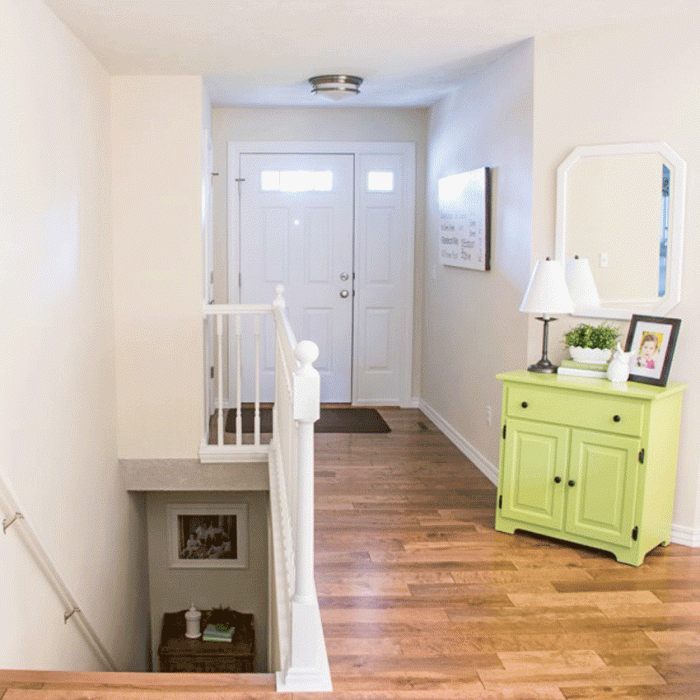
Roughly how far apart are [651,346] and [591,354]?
0.88ft

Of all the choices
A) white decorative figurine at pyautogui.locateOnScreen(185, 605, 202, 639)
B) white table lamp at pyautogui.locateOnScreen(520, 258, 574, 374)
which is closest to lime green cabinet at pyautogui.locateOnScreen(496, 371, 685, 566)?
white table lamp at pyautogui.locateOnScreen(520, 258, 574, 374)

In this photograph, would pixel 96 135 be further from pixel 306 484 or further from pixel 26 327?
pixel 306 484

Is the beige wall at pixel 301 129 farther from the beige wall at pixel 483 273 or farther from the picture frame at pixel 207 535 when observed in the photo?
the picture frame at pixel 207 535

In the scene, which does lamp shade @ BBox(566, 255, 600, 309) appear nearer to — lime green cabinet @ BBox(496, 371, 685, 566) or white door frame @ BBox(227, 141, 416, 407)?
lime green cabinet @ BBox(496, 371, 685, 566)

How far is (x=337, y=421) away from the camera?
6.07 meters

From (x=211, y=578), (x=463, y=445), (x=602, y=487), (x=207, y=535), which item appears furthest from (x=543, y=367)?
(x=211, y=578)

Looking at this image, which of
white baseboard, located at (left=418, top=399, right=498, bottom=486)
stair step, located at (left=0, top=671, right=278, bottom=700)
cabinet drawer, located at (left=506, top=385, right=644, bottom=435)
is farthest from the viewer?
white baseboard, located at (left=418, top=399, right=498, bottom=486)

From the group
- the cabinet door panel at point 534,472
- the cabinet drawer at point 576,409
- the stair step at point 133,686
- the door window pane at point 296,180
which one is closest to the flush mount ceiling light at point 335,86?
the door window pane at point 296,180

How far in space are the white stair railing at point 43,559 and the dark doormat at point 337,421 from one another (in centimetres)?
202

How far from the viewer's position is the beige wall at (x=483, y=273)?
4234 mm

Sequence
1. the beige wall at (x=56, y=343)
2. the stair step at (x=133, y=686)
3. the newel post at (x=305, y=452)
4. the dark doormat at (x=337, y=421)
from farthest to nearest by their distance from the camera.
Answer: the dark doormat at (x=337, y=421) < the beige wall at (x=56, y=343) < the stair step at (x=133, y=686) < the newel post at (x=305, y=452)

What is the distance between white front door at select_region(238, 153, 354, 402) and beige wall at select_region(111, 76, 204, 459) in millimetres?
1536

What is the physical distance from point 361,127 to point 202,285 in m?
2.18

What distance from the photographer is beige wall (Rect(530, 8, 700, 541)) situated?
3.62 meters
